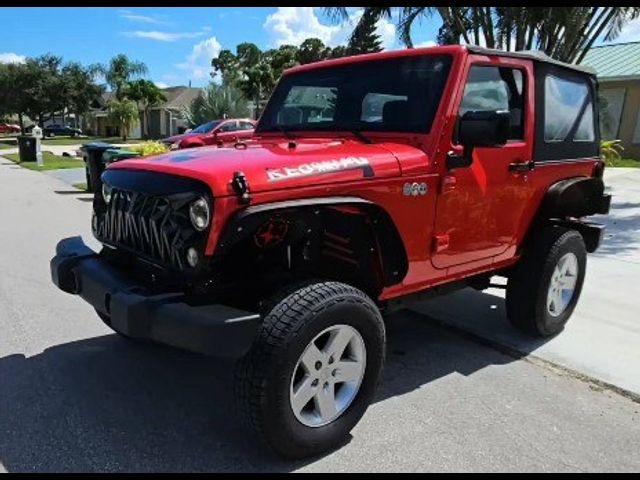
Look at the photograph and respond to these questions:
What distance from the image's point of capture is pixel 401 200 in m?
3.37

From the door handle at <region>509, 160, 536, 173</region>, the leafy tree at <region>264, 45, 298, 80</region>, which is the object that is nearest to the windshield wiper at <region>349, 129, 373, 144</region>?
the door handle at <region>509, 160, 536, 173</region>

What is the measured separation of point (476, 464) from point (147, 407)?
1805mm

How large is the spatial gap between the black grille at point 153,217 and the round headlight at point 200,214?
0.03 metres

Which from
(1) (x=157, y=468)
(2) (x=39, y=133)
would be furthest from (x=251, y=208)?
(2) (x=39, y=133)

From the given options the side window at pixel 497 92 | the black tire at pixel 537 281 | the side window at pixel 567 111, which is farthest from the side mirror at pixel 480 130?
the black tire at pixel 537 281

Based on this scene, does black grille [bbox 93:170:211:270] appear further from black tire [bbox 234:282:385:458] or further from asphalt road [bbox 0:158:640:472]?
asphalt road [bbox 0:158:640:472]

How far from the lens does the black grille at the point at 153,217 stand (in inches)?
114

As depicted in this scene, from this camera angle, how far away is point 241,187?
2.77m

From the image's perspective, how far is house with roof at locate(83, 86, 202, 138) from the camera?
56.6 meters

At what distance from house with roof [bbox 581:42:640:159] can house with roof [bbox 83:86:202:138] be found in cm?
3463

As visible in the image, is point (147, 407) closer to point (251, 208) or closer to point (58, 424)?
point (58, 424)

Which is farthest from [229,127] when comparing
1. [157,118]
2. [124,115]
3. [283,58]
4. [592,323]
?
[157,118]

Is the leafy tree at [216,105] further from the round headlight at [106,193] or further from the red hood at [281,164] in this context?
the red hood at [281,164]

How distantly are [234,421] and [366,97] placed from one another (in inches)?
85.0
